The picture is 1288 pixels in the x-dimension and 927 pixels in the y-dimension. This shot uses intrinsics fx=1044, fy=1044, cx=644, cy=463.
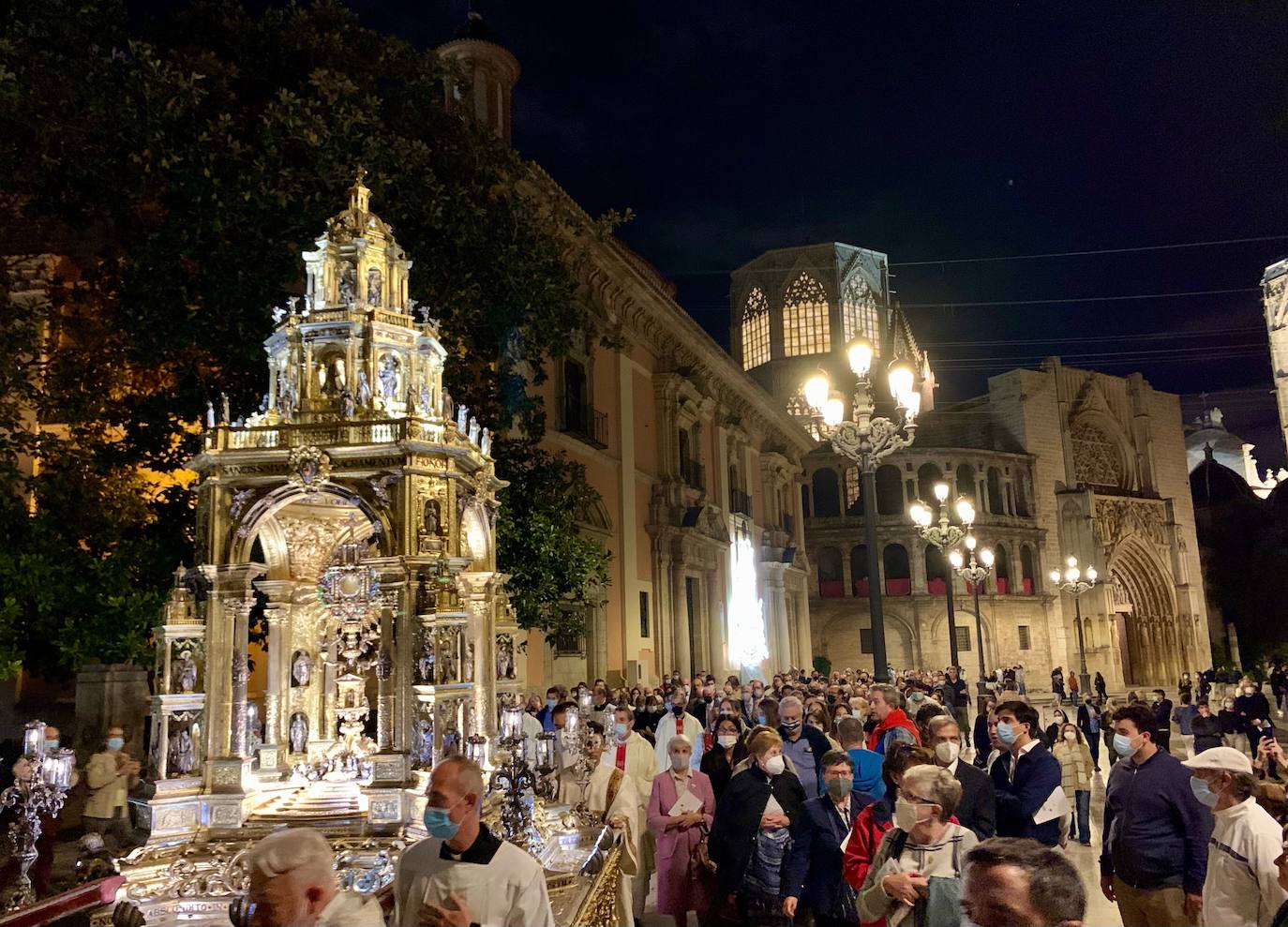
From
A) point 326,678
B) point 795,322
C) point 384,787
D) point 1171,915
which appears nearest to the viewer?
point 1171,915

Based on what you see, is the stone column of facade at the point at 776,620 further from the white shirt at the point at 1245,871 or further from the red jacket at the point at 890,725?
the white shirt at the point at 1245,871

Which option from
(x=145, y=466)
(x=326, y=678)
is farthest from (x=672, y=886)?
(x=145, y=466)

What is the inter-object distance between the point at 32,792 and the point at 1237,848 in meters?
6.66

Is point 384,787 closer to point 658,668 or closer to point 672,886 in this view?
point 672,886

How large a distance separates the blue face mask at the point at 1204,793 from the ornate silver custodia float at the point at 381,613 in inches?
120

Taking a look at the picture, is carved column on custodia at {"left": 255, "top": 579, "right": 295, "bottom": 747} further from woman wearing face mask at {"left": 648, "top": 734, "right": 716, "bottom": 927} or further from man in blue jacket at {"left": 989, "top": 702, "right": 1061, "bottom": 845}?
man in blue jacket at {"left": 989, "top": 702, "right": 1061, "bottom": 845}

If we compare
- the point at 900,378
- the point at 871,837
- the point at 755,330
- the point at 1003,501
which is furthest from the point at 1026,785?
the point at 755,330

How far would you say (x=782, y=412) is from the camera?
38938 mm

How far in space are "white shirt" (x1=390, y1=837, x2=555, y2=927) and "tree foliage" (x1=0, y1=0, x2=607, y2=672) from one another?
7961 millimetres

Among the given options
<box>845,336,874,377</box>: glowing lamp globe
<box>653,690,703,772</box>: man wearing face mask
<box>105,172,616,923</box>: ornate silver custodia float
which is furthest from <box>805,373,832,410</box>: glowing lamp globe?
<box>105,172,616,923</box>: ornate silver custodia float

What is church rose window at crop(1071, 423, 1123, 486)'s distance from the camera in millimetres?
52469

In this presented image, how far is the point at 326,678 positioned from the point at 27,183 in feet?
22.5

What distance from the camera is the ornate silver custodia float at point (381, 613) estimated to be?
658 cm

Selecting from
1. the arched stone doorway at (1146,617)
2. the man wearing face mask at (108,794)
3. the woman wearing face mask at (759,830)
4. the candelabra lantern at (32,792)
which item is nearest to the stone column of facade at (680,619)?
the man wearing face mask at (108,794)
